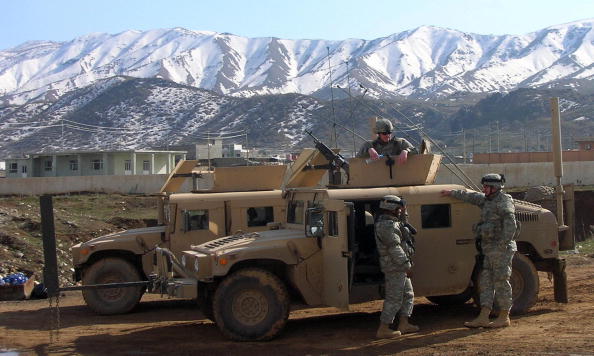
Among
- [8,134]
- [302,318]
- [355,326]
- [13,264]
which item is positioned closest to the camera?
[355,326]

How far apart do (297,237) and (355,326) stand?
1779 millimetres

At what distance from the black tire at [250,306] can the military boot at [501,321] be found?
9.01 ft

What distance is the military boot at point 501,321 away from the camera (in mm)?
10836

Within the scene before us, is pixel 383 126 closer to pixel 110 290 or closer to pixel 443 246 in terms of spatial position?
pixel 443 246

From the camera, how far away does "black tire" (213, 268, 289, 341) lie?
10477mm

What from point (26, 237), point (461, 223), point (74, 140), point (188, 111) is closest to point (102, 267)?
point (461, 223)

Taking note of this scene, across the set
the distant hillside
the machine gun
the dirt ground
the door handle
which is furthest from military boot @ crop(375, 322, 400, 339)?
the distant hillside

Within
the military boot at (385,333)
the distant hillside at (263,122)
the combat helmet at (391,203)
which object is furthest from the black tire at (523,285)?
the distant hillside at (263,122)

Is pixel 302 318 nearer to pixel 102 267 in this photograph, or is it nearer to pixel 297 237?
pixel 297 237

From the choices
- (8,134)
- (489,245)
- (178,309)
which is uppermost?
(8,134)

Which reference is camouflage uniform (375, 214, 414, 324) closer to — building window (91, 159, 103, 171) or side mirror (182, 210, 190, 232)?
side mirror (182, 210, 190, 232)

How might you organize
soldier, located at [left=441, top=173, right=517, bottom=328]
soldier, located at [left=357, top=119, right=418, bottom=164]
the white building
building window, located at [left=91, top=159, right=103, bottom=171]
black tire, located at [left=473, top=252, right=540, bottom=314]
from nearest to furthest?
soldier, located at [left=441, top=173, right=517, bottom=328] < black tire, located at [left=473, top=252, right=540, bottom=314] < soldier, located at [left=357, top=119, right=418, bottom=164] < the white building < building window, located at [left=91, top=159, right=103, bottom=171]

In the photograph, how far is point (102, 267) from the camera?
14250 mm

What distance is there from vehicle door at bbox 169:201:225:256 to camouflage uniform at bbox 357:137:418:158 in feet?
10.7
